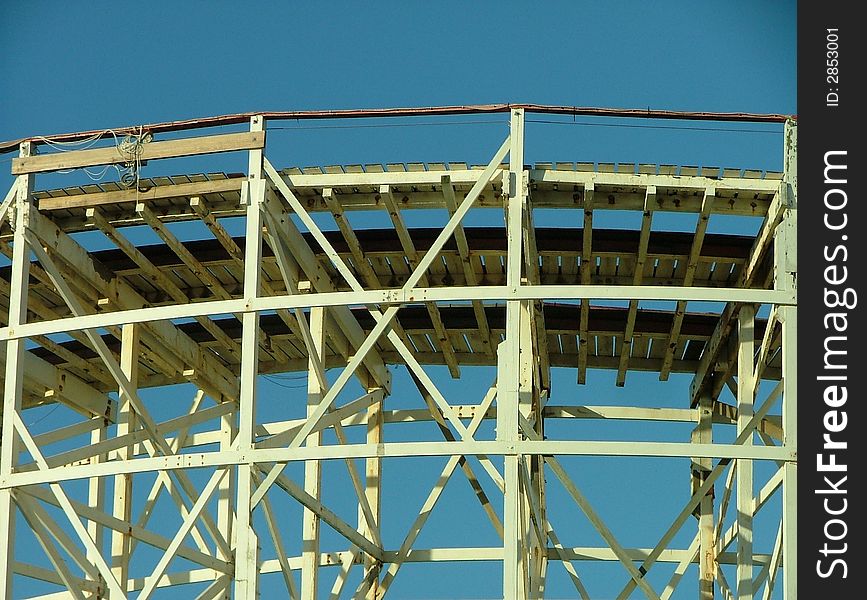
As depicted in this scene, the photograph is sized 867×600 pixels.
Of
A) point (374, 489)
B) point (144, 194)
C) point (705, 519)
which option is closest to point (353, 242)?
point (144, 194)

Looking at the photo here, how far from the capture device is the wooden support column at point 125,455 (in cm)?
2594

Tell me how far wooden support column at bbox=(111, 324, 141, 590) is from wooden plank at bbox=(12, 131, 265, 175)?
145 inches

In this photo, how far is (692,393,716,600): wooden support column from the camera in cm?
2725

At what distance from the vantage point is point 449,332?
2817cm

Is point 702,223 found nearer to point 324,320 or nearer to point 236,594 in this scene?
point 324,320

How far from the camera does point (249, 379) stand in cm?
2206

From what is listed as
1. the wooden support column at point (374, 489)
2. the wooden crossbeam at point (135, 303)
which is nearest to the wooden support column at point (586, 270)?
the wooden support column at point (374, 489)

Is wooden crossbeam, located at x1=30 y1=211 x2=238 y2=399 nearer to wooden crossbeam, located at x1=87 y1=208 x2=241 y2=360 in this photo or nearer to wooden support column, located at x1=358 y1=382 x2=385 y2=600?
wooden crossbeam, located at x1=87 y1=208 x2=241 y2=360

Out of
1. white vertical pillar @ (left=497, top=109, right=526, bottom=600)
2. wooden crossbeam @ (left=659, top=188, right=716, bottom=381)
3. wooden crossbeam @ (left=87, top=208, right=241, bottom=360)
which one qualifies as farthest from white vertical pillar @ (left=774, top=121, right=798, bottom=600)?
wooden crossbeam @ (left=87, top=208, right=241, bottom=360)

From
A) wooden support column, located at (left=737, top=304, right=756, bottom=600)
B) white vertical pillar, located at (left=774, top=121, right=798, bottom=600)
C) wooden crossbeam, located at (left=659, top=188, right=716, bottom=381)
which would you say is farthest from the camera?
wooden support column, located at (left=737, top=304, right=756, bottom=600)

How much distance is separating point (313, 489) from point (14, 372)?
4.84 meters

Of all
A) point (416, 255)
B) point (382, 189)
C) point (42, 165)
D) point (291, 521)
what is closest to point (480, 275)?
point (416, 255)
